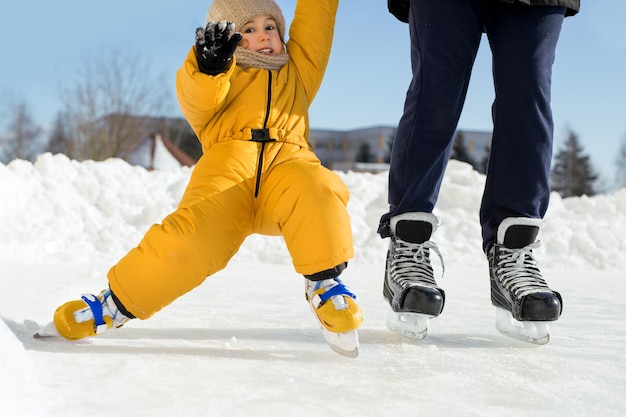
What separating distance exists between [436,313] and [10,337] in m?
0.91

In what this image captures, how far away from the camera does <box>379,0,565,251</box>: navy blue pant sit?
5.53 ft

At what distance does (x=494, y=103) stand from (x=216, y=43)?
74 centimetres

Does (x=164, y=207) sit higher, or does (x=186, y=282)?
(x=186, y=282)

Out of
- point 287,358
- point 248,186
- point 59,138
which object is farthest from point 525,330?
point 59,138

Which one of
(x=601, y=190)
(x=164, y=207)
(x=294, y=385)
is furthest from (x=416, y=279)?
(x=601, y=190)

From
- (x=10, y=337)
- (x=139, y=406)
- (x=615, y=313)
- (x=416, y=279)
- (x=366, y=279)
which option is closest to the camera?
(x=139, y=406)

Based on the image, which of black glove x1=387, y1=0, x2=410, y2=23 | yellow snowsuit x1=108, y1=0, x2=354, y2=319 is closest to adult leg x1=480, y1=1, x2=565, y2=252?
black glove x1=387, y1=0, x2=410, y2=23

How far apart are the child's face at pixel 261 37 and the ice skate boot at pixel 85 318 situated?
0.79m

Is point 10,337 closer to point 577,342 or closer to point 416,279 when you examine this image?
point 416,279

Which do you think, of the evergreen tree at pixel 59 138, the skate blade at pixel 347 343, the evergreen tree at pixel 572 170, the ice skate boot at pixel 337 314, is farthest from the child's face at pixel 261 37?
the evergreen tree at pixel 572 170

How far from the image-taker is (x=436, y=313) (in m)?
1.58

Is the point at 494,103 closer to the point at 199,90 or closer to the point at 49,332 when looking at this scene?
the point at 199,90

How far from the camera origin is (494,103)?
177cm

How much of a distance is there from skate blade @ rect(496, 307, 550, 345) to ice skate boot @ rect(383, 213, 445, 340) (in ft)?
0.67
